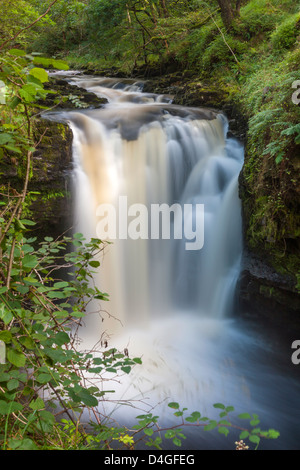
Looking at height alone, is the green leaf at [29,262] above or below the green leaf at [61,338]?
above

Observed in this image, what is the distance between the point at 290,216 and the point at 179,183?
2.16 meters

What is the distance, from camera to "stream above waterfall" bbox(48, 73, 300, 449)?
13.6 ft

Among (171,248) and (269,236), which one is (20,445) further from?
(171,248)

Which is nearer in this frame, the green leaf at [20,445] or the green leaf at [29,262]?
the green leaf at [20,445]

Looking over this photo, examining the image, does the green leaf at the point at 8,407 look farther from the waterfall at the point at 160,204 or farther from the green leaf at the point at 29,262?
the waterfall at the point at 160,204

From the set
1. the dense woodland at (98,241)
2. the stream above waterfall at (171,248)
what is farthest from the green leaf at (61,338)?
the stream above waterfall at (171,248)

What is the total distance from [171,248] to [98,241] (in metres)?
3.32

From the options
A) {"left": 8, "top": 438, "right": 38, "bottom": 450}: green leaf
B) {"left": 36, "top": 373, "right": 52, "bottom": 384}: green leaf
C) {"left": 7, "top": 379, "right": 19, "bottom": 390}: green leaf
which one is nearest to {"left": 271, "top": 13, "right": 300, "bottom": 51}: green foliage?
{"left": 36, "top": 373, "right": 52, "bottom": 384}: green leaf

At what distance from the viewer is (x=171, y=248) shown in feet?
18.2

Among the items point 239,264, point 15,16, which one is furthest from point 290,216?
point 15,16

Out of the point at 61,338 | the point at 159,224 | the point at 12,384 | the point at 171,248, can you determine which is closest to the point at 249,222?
the point at 171,248

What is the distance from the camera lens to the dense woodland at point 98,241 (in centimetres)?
166

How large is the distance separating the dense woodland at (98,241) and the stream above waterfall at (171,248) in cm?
40

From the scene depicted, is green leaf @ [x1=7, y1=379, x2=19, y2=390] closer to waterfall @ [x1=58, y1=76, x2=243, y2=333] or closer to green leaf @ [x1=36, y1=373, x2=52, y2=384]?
green leaf @ [x1=36, y1=373, x2=52, y2=384]
